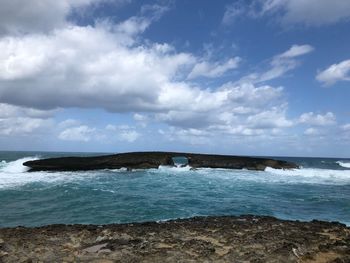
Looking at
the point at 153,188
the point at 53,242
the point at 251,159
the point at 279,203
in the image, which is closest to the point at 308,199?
the point at 279,203

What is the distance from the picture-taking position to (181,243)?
923 centimetres

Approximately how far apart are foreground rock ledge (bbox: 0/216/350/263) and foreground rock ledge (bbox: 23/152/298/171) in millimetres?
26814

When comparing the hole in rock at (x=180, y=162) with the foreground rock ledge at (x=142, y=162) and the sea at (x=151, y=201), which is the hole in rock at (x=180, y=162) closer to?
the foreground rock ledge at (x=142, y=162)

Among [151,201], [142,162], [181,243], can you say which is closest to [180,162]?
[142,162]

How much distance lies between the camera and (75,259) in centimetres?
810

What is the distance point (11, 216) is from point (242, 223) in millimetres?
9166

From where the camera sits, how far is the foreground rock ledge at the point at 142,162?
3674cm

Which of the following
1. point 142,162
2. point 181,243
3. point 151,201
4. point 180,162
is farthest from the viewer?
point 180,162

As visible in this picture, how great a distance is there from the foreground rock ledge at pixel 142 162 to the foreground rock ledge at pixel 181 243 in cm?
2681

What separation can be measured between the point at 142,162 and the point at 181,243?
30.4 meters

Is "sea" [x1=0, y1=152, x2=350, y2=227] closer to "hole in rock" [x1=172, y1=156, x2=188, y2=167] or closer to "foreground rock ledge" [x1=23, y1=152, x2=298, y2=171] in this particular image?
"foreground rock ledge" [x1=23, y1=152, x2=298, y2=171]

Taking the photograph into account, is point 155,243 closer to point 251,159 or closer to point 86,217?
point 86,217

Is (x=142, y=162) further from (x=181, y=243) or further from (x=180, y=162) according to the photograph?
(x=181, y=243)

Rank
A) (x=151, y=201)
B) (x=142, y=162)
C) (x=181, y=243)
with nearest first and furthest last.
→ (x=181, y=243) < (x=151, y=201) < (x=142, y=162)
